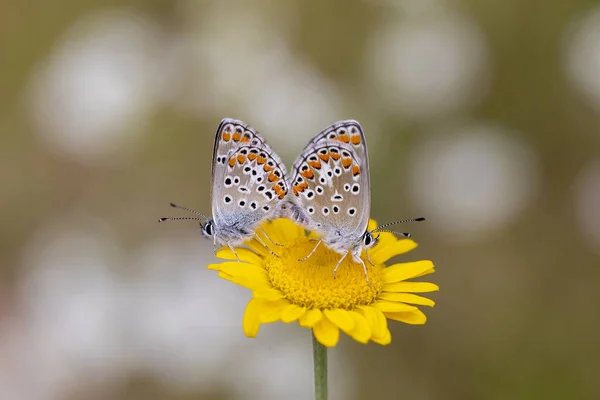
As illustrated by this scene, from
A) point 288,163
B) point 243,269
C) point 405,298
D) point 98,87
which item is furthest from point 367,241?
point 98,87

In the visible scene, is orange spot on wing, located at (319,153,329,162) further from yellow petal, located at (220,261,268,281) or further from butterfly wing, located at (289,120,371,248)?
yellow petal, located at (220,261,268,281)

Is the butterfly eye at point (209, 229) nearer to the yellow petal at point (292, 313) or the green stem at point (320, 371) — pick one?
the yellow petal at point (292, 313)

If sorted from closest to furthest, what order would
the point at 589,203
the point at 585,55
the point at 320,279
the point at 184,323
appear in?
the point at 320,279 → the point at 184,323 → the point at 585,55 → the point at 589,203

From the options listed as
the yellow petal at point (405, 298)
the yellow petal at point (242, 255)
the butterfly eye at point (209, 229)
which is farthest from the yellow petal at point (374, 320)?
the butterfly eye at point (209, 229)

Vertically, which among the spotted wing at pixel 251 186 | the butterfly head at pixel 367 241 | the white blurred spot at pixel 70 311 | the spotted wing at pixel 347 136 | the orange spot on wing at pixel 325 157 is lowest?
the white blurred spot at pixel 70 311

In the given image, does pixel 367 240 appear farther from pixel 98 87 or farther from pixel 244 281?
pixel 98 87

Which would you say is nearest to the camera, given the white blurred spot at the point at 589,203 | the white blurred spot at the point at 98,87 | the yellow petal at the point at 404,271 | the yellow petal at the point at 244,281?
the yellow petal at the point at 244,281

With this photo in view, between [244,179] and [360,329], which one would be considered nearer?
[360,329]
